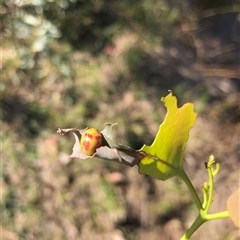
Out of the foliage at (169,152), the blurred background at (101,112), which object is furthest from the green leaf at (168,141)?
the blurred background at (101,112)

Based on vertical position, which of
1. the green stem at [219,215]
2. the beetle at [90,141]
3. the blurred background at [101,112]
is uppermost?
the blurred background at [101,112]

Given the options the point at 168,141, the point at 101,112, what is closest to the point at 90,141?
the point at 168,141

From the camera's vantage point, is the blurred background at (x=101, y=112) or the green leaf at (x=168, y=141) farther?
the blurred background at (x=101, y=112)

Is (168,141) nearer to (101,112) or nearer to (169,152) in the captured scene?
(169,152)

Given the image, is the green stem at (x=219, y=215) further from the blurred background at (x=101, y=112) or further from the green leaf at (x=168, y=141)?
A: the blurred background at (x=101, y=112)

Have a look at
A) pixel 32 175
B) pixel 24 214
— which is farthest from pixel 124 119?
pixel 24 214

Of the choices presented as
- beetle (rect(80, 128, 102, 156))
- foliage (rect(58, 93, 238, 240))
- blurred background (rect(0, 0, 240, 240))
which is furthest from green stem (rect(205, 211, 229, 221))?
blurred background (rect(0, 0, 240, 240))
